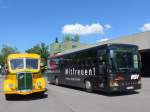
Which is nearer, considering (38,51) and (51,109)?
(51,109)

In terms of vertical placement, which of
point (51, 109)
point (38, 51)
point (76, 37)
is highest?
point (76, 37)

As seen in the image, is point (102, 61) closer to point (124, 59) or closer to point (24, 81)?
point (124, 59)

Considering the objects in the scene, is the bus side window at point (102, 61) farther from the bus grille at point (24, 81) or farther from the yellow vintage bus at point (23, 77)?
the bus grille at point (24, 81)

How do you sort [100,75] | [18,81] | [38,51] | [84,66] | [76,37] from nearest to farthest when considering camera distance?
[18,81] → [100,75] → [84,66] → [38,51] → [76,37]

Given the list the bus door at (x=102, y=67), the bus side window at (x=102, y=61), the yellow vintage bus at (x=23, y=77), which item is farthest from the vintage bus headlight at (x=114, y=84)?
the yellow vintage bus at (x=23, y=77)

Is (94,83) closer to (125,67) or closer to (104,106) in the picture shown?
(125,67)

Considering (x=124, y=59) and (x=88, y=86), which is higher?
(x=124, y=59)

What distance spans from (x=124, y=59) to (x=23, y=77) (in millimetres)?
5741

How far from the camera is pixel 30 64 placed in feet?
52.8

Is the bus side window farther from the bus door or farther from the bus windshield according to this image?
A: the bus windshield

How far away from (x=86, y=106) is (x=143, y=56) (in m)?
28.8

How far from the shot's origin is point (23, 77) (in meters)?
15.1

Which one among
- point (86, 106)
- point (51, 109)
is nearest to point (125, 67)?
point (86, 106)

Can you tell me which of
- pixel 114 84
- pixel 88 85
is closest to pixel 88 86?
pixel 88 85
